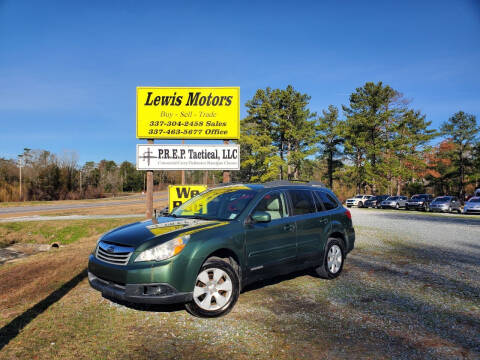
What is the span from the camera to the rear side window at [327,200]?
5.99 meters

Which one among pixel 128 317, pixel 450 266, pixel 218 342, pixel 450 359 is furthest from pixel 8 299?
Answer: pixel 450 266

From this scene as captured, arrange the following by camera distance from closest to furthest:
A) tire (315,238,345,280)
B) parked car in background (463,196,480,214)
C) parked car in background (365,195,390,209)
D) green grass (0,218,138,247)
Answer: tire (315,238,345,280) < green grass (0,218,138,247) < parked car in background (463,196,480,214) < parked car in background (365,195,390,209)

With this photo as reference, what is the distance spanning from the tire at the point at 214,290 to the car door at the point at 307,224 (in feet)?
Answer: 4.81

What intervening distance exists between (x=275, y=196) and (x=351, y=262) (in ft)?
10.7

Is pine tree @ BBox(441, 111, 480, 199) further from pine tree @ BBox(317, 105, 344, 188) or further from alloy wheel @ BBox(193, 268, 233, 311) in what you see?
alloy wheel @ BBox(193, 268, 233, 311)

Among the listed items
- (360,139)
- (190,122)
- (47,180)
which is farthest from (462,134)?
(47,180)

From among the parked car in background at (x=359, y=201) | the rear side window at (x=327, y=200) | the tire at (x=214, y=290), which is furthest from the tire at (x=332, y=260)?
the parked car in background at (x=359, y=201)

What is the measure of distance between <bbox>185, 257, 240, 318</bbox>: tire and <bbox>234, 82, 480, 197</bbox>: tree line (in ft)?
132

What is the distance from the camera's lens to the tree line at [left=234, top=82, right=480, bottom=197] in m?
45.9

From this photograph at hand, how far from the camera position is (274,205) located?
5.00 m

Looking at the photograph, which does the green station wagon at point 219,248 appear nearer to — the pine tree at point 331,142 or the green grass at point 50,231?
the green grass at point 50,231

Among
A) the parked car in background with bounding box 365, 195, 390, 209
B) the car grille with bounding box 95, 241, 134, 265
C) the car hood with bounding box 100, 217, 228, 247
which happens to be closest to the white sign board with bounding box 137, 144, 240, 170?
the car hood with bounding box 100, 217, 228, 247

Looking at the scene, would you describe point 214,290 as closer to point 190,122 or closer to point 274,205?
point 274,205

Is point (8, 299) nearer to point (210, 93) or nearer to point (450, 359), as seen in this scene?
point (450, 359)
